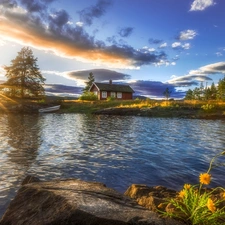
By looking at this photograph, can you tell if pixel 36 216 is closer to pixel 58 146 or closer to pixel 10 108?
pixel 58 146

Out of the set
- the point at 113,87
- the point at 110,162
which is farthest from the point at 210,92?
the point at 110,162

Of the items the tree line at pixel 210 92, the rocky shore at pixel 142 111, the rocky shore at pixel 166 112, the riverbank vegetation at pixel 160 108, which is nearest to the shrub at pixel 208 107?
the riverbank vegetation at pixel 160 108

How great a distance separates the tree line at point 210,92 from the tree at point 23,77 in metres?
45.7

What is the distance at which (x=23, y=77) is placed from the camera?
52.6 m

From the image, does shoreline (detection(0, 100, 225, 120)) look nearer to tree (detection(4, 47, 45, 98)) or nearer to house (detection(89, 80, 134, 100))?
tree (detection(4, 47, 45, 98))

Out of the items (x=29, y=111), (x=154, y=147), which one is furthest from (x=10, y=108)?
(x=154, y=147)

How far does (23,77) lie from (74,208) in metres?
54.3

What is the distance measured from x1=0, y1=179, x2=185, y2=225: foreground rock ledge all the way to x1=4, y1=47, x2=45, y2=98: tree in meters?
52.5

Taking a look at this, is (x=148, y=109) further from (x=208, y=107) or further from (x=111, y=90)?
(x=111, y=90)

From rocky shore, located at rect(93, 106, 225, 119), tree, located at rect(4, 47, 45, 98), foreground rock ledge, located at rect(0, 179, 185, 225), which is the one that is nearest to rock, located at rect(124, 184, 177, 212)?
foreground rock ledge, located at rect(0, 179, 185, 225)

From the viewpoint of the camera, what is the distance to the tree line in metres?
67.0

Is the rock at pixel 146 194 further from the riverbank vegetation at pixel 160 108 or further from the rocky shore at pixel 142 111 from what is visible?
the riverbank vegetation at pixel 160 108

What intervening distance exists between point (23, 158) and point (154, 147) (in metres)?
6.86

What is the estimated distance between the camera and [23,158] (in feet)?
32.0
